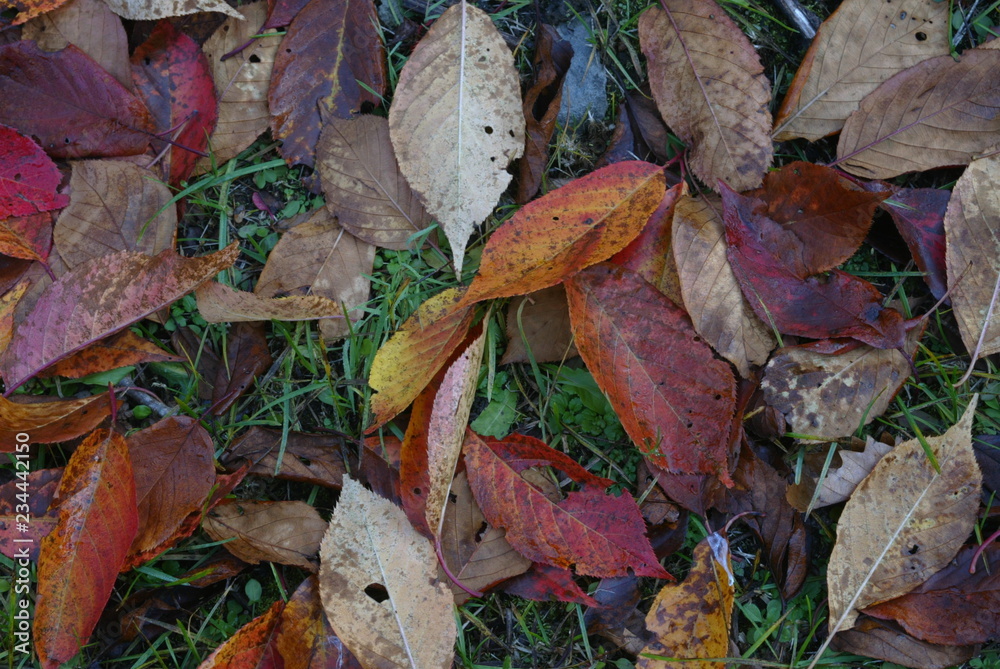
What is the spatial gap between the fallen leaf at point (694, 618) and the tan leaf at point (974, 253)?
3.16ft

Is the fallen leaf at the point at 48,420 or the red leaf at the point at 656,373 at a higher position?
the red leaf at the point at 656,373

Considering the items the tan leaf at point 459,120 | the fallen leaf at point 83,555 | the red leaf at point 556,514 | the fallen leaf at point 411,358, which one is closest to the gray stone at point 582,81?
the tan leaf at point 459,120

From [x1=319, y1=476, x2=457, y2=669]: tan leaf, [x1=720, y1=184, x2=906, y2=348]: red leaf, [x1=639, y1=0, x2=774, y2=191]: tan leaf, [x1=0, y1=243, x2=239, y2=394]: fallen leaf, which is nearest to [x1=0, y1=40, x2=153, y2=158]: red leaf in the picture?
[x1=0, y1=243, x2=239, y2=394]: fallen leaf

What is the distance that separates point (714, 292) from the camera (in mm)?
1771

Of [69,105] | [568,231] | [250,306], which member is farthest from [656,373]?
[69,105]

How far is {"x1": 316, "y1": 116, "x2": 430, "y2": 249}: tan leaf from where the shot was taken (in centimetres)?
186

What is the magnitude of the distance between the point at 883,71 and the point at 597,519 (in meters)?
1.50

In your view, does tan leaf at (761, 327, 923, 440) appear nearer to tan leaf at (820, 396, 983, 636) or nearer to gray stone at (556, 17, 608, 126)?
tan leaf at (820, 396, 983, 636)

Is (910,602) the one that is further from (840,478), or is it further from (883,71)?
(883,71)

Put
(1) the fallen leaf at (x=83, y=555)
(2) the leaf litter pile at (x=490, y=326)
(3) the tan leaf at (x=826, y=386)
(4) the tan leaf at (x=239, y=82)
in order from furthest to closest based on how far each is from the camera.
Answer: (4) the tan leaf at (x=239, y=82) < (3) the tan leaf at (x=826, y=386) < (2) the leaf litter pile at (x=490, y=326) < (1) the fallen leaf at (x=83, y=555)

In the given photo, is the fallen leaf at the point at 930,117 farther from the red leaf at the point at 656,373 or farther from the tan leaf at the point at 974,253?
the red leaf at the point at 656,373

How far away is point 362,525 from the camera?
1.67 meters

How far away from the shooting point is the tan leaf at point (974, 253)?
6.11 ft

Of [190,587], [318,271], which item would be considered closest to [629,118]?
[318,271]
